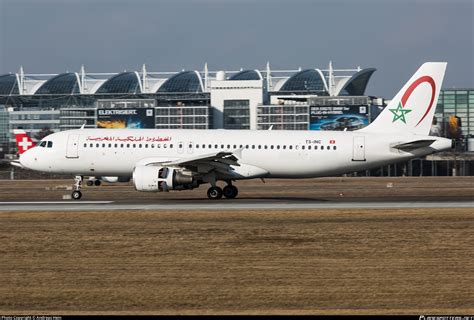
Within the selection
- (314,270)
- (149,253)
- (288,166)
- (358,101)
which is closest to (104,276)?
Result: (149,253)

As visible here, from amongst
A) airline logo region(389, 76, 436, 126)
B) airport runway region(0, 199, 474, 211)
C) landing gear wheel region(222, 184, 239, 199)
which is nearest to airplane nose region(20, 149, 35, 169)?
airport runway region(0, 199, 474, 211)

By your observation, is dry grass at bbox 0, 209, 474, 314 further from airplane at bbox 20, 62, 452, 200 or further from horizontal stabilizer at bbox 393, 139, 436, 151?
airplane at bbox 20, 62, 452, 200

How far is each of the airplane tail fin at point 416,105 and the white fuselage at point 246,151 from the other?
73cm

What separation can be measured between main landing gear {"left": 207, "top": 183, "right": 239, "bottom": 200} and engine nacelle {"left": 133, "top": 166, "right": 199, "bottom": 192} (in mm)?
2413

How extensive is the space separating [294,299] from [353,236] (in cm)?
881

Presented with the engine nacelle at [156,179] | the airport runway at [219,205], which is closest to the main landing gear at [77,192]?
the airport runway at [219,205]

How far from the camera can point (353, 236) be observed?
1066 inches

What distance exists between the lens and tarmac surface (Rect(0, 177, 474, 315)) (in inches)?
725

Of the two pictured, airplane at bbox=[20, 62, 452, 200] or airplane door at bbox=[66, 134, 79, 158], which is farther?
airplane door at bbox=[66, 134, 79, 158]

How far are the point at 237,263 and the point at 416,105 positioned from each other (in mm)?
24301

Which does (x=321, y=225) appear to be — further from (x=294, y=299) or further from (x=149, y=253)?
(x=294, y=299)

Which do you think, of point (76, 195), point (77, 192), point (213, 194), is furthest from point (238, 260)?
point (77, 192)

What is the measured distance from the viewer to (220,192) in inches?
1713

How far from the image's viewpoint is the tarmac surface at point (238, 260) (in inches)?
725
